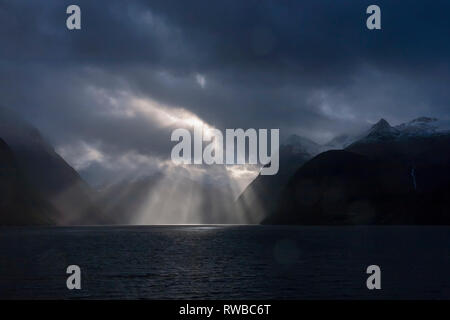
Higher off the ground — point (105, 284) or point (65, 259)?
point (65, 259)

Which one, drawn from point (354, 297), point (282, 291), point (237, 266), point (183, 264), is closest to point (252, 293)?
point (282, 291)

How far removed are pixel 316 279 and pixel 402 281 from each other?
36.5 feet

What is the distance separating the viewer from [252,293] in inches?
2057

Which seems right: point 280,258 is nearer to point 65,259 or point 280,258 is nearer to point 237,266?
point 237,266

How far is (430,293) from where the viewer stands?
51.0 meters

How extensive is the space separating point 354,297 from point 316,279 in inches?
506

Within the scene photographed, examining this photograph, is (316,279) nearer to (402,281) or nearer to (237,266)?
(402,281)

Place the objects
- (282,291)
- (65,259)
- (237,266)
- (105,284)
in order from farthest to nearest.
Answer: (65,259), (237,266), (105,284), (282,291)

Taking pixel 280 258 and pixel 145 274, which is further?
pixel 280 258
